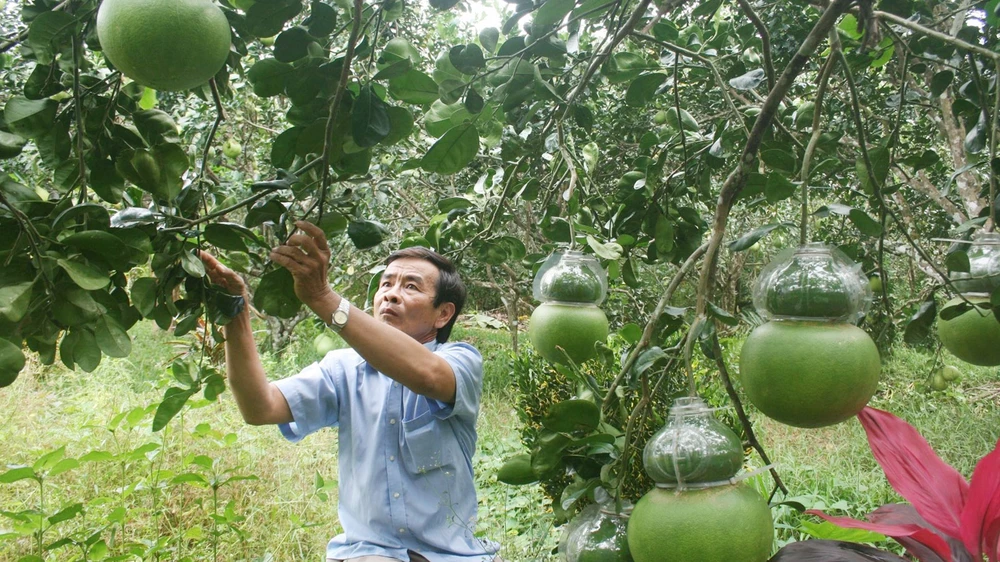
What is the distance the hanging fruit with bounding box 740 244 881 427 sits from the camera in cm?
70

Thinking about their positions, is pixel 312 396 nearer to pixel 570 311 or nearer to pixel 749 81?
pixel 570 311

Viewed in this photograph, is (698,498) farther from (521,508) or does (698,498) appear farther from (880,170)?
(521,508)

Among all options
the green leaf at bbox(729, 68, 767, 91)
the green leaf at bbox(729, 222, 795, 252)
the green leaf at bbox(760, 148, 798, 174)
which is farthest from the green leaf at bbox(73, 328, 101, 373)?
the green leaf at bbox(729, 68, 767, 91)

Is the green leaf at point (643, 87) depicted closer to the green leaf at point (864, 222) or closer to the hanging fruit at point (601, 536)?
the green leaf at point (864, 222)

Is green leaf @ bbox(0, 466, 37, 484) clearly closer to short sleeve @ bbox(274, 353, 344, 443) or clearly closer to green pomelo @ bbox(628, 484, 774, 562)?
short sleeve @ bbox(274, 353, 344, 443)

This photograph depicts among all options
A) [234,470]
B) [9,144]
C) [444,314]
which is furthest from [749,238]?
[234,470]

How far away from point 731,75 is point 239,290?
3.51 feet

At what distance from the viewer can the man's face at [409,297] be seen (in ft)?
6.42

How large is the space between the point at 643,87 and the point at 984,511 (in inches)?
34.3

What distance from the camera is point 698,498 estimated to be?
699 millimetres

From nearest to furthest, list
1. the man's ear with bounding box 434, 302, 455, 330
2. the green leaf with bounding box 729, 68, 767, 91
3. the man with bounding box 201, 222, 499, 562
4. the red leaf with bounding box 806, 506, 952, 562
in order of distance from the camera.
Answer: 1. the red leaf with bounding box 806, 506, 952, 562
2. the green leaf with bounding box 729, 68, 767, 91
3. the man with bounding box 201, 222, 499, 562
4. the man's ear with bounding box 434, 302, 455, 330

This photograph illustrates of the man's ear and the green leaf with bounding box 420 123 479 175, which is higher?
the green leaf with bounding box 420 123 479 175

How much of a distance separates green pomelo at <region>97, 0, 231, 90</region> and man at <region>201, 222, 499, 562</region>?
102 cm

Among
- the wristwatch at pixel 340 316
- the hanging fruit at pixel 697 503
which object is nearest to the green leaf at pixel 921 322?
the hanging fruit at pixel 697 503
